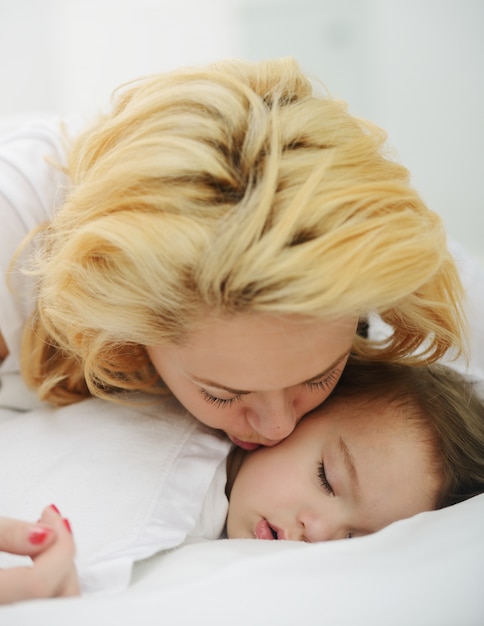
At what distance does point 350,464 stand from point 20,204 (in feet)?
2.20

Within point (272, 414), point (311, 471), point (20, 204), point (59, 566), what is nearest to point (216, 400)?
point (272, 414)

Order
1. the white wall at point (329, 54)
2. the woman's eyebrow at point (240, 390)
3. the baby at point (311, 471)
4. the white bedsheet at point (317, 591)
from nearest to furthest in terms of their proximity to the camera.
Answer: the white bedsheet at point (317, 591), the woman's eyebrow at point (240, 390), the baby at point (311, 471), the white wall at point (329, 54)

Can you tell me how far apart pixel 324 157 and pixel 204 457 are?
19.9 inches

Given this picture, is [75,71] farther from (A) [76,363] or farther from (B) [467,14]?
(A) [76,363]

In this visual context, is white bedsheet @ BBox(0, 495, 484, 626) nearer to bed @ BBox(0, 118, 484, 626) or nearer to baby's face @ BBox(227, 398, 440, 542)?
bed @ BBox(0, 118, 484, 626)

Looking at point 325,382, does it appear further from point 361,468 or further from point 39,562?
point 39,562

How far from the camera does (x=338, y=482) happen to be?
3.27ft

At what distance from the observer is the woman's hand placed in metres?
0.71

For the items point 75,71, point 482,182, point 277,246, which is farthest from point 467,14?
point 277,246

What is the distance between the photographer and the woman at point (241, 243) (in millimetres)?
762

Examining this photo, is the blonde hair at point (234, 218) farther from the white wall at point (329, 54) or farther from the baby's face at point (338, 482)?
the white wall at point (329, 54)

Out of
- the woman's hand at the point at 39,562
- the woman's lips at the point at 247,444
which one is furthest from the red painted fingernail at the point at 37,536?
the woman's lips at the point at 247,444

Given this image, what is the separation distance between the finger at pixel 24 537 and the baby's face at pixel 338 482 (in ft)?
1.10

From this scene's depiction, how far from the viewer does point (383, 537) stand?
0.80m
